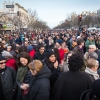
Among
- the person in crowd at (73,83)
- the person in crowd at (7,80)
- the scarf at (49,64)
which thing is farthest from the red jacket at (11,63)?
the person in crowd at (73,83)

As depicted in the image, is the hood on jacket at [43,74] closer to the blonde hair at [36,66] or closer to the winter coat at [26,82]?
the blonde hair at [36,66]

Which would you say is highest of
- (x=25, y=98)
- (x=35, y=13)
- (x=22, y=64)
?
(x=35, y=13)

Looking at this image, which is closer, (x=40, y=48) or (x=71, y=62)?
(x=71, y=62)

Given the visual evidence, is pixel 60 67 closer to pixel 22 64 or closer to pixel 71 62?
pixel 22 64

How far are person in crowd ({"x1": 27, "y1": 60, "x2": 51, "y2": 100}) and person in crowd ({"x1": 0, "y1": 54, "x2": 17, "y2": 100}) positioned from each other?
1084 millimetres

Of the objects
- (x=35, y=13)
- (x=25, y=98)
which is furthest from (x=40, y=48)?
(x=35, y=13)

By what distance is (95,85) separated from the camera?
201cm

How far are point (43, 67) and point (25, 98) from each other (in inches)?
40.4

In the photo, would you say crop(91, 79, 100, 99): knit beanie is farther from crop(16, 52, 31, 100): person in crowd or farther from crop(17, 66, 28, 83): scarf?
crop(17, 66, 28, 83): scarf

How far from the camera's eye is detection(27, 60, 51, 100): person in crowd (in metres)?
3.30

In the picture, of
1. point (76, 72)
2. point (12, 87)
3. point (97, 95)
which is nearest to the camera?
point (97, 95)

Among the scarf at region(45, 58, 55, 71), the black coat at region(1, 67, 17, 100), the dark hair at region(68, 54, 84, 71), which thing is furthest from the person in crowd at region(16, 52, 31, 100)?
the dark hair at region(68, 54, 84, 71)

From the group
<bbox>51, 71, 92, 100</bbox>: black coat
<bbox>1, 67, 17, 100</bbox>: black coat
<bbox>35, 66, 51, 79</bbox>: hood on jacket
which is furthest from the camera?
<bbox>1, 67, 17, 100</bbox>: black coat

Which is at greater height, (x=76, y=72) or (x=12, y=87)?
(x=76, y=72)
